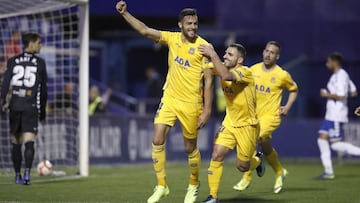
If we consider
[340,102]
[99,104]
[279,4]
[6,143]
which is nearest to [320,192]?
[340,102]

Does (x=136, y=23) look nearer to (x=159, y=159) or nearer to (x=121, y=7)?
(x=121, y=7)

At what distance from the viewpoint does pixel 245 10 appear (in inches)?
1128

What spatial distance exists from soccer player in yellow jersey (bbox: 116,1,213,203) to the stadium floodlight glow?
497cm

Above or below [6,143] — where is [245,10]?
above

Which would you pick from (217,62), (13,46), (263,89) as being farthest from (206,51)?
(13,46)

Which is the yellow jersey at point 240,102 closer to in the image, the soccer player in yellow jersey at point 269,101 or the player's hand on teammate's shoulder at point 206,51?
the player's hand on teammate's shoulder at point 206,51

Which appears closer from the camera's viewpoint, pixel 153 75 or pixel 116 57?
pixel 153 75

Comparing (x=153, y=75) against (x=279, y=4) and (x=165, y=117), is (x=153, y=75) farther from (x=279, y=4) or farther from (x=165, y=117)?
(x=165, y=117)

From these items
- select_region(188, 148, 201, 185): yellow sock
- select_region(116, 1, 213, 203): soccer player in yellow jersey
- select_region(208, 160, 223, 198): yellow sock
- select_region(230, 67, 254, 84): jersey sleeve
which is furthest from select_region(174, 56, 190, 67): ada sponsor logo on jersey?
select_region(208, 160, 223, 198): yellow sock

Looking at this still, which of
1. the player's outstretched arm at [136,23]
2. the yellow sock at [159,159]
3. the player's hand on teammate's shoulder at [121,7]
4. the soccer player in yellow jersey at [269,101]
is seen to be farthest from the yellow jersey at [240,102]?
the soccer player in yellow jersey at [269,101]

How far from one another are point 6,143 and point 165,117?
304 inches

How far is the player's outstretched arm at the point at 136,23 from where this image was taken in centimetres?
1120

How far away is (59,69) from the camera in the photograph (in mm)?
20688

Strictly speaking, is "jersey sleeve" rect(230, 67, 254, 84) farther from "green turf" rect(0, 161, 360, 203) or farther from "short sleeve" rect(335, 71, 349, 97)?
"short sleeve" rect(335, 71, 349, 97)
